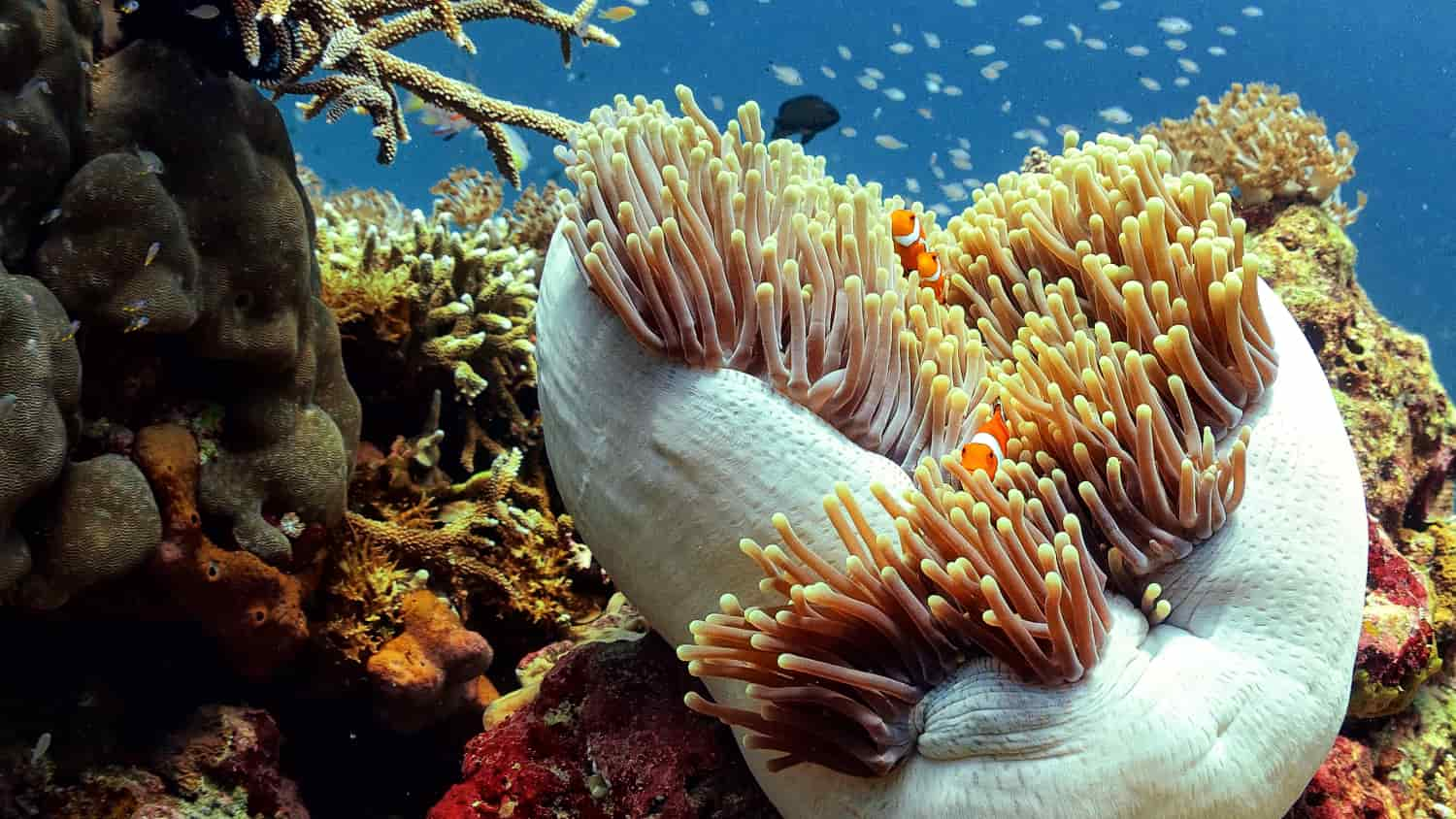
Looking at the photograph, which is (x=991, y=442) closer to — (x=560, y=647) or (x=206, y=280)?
(x=560, y=647)

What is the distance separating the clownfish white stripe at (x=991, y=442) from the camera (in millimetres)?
1638

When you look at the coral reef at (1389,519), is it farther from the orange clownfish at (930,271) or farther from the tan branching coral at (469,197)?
the tan branching coral at (469,197)

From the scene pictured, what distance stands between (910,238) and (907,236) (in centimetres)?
1

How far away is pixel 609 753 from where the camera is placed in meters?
1.89

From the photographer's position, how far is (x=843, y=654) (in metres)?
1.48

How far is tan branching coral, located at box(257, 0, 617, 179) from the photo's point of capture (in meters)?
2.32

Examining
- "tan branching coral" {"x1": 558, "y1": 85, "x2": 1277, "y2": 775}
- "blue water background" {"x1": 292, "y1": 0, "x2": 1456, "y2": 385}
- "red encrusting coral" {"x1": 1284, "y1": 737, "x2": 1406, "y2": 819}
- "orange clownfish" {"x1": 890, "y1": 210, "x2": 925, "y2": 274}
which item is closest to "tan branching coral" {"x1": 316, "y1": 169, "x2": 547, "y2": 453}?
"tan branching coral" {"x1": 558, "y1": 85, "x2": 1277, "y2": 775}

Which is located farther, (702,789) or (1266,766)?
(702,789)

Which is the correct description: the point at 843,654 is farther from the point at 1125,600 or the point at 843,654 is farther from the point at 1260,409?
the point at 1260,409

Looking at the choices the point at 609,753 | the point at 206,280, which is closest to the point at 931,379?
the point at 609,753

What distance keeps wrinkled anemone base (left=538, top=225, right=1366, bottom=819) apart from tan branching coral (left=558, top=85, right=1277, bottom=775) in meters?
0.06

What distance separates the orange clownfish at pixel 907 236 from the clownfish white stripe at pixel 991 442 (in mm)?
630

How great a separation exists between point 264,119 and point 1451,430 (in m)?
4.30

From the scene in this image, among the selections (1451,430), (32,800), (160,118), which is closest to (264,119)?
(160,118)
